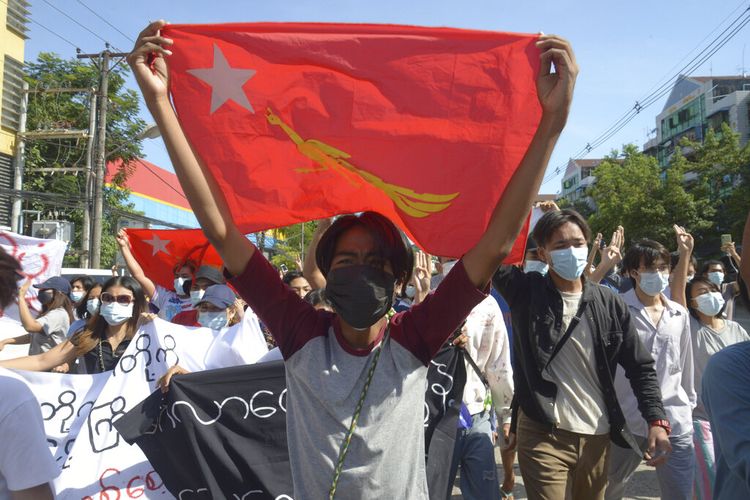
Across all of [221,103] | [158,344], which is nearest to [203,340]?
[158,344]

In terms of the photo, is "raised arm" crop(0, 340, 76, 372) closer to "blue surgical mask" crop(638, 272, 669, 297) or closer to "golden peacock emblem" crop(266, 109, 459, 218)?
"golden peacock emblem" crop(266, 109, 459, 218)

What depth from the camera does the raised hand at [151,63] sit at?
6.10ft

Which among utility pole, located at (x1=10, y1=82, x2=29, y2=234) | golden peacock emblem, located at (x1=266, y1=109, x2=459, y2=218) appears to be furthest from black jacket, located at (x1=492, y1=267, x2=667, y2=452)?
utility pole, located at (x1=10, y1=82, x2=29, y2=234)

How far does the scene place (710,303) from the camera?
15.8 ft

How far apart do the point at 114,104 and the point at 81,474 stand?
20029mm

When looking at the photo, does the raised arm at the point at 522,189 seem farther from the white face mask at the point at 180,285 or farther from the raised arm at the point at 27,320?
the raised arm at the point at 27,320

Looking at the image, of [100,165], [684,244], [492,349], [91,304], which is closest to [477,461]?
[492,349]

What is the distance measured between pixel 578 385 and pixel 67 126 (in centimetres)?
2417

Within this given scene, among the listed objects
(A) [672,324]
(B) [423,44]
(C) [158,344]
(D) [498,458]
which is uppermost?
(B) [423,44]

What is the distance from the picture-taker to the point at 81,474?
145 inches

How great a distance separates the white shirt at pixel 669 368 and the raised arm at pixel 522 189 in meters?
2.52

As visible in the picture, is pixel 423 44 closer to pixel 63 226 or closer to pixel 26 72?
pixel 63 226

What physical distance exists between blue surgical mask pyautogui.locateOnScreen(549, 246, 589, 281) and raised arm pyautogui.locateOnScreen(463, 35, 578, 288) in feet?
6.07

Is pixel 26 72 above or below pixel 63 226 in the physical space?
above
